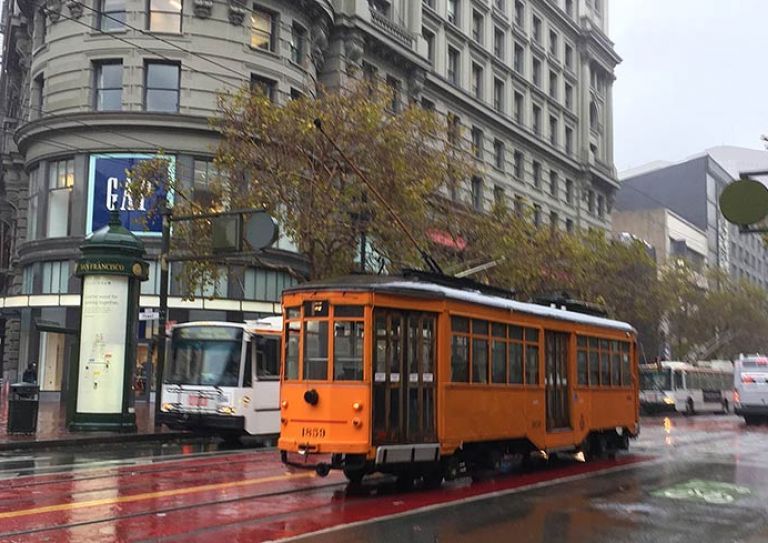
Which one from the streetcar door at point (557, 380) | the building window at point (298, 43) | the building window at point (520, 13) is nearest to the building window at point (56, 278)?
the building window at point (298, 43)

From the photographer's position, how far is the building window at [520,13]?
56.0 metres

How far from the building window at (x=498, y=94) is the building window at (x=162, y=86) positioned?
79.4 feet

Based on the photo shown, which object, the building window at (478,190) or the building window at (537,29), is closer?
the building window at (478,190)

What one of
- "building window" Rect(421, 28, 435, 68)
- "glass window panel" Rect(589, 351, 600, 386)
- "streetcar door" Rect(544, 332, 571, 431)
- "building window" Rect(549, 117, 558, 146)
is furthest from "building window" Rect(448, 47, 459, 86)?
"streetcar door" Rect(544, 332, 571, 431)

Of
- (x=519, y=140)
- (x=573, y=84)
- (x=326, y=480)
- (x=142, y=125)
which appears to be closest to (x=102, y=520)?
(x=326, y=480)

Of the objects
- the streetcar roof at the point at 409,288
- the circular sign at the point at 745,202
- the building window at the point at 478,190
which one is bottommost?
the streetcar roof at the point at 409,288

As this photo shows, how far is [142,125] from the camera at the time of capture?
32.1m

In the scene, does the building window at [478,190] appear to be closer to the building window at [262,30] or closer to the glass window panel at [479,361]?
the building window at [262,30]

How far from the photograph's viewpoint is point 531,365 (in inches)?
575

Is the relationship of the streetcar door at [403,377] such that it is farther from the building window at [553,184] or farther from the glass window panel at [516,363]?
the building window at [553,184]


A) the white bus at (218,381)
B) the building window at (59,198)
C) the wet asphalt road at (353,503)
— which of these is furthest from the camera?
the building window at (59,198)

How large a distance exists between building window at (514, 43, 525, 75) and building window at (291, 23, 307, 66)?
23.1 meters

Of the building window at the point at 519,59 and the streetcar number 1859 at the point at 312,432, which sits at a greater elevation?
the building window at the point at 519,59

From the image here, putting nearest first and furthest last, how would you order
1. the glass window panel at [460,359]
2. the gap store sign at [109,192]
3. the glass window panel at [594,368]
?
the glass window panel at [460,359] → the glass window panel at [594,368] → the gap store sign at [109,192]
